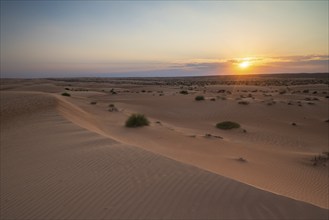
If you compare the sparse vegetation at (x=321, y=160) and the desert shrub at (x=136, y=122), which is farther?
the desert shrub at (x=136, y=122)

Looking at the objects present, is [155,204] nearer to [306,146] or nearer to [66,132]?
[66,132]

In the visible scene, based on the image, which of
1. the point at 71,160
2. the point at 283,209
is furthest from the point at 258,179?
the point at 71,160

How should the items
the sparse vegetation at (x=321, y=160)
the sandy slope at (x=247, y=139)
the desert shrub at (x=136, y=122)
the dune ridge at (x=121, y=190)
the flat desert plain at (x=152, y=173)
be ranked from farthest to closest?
the desert shrub at (x=136, y=122) → the sparse vegetation at (x=321, y=160) → the sandy slope at (x=247, y=139) → the flat desert plain at (x=152, y=173) → the dune ridge at (x=121, y=190)

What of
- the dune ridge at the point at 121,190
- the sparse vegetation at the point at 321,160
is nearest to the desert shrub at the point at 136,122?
the dune ridge at the point at 121,190

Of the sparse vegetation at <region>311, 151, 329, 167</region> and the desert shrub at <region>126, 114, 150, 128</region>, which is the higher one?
the desert shrub at <region>126, 114, 150, 128</region>

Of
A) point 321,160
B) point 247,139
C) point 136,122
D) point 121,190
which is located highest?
point 121,190

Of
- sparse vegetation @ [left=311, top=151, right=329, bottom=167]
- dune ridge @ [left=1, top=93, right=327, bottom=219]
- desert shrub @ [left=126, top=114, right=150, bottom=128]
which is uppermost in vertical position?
dune ridge @ [left=1, top=93, right=327, bottom=219]

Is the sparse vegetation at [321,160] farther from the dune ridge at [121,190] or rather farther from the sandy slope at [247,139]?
the dune ridge at [121,190]

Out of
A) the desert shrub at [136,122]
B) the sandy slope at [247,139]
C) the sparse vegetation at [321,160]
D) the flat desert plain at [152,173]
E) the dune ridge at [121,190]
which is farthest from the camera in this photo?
the desert shrub at [136,122]

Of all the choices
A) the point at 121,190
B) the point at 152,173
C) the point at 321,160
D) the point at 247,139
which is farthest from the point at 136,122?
the point at 121,190

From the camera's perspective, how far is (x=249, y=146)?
1263 centimetres

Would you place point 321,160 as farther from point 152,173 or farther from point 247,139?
point 152,173

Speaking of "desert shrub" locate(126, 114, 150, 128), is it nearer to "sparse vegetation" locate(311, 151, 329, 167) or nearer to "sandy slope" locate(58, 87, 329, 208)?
"sandy slope" locate(58, 87, 329, 208)

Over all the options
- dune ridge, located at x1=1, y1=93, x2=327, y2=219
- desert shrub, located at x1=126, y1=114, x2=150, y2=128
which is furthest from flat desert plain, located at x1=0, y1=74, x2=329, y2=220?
desert shrub, located at x1=126, y1=114, x2=150, y2=128
